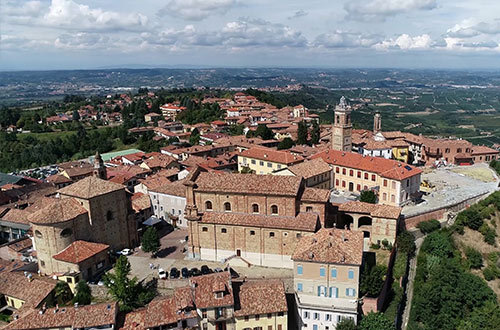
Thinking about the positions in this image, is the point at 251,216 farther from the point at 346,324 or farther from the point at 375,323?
the point at 375,323

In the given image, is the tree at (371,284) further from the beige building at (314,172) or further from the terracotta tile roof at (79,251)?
the terracotta tile roof at (79,251)

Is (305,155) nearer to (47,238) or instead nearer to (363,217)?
(363,217)

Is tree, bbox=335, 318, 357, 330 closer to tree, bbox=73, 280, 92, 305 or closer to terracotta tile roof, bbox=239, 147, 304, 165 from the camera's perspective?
tree, bbox=73, 280, 92, 305

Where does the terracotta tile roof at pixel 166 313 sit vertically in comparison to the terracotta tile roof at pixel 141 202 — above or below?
below

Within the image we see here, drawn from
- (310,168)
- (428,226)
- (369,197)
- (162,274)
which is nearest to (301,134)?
(310,168)

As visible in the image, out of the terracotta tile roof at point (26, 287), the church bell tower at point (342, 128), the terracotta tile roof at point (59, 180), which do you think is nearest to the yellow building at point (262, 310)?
the terracotta tile roof at point (26, 287)

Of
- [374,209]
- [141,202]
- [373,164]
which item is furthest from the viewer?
[373,164]
